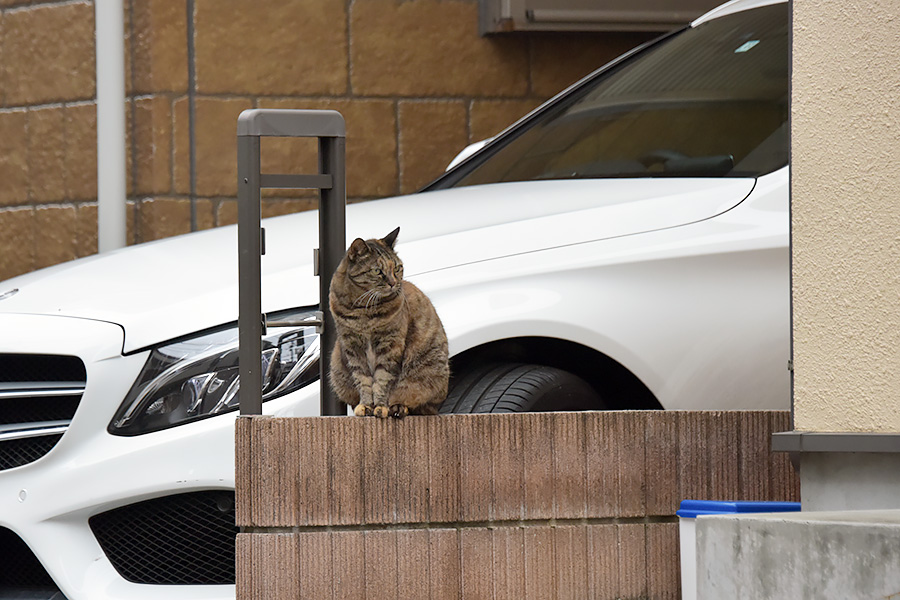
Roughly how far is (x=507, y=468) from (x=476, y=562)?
23cm

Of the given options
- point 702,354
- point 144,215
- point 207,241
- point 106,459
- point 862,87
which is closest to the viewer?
point 862,87

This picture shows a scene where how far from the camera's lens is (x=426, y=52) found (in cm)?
669

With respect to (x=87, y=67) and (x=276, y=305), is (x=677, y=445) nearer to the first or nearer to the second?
(x=276, y=305)

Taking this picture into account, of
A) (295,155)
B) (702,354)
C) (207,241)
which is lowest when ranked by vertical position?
(702,354)

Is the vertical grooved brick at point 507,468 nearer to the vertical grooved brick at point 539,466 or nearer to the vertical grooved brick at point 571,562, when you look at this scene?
the vertical grooved brick at point 539,466

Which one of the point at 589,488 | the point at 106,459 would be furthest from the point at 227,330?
the point at 589,488

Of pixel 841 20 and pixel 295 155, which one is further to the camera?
A: pixel 295 155

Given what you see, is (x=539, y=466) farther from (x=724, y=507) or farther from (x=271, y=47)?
(x=271, y=47)

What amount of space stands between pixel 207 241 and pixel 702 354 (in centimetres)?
143

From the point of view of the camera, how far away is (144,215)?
21.1ft

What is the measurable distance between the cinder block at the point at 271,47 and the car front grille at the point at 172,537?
12.9 feet

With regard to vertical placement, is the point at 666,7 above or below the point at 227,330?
above

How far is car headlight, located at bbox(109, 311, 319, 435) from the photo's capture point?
287 cm

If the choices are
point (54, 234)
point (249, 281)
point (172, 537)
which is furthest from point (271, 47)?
point (172, 537)
